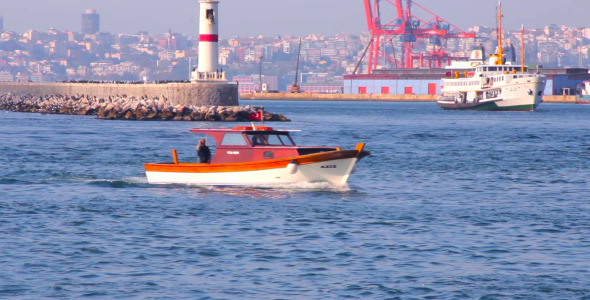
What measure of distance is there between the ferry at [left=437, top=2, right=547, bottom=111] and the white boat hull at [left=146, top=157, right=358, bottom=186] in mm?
73247

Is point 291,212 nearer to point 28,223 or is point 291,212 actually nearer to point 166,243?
point 166,243

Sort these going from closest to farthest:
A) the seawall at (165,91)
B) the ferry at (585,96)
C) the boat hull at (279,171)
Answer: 1. the boat hull at (279,171)
2. the seawall at (165,91)
3. the ferry at (585,96)

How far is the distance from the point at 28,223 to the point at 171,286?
6917 millimetres

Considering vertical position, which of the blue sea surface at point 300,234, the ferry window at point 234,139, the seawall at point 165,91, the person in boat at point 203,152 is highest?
the seawall at point 165,91

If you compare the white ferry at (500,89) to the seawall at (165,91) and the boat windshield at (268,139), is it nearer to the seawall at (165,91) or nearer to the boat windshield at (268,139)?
the seawall at (165,91)

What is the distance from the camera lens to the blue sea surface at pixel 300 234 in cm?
1458

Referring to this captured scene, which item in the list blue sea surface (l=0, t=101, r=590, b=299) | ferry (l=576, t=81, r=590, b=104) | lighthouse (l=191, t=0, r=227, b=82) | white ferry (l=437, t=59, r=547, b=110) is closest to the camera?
blue sea surface (l=0, t=101, r=590, b=299)

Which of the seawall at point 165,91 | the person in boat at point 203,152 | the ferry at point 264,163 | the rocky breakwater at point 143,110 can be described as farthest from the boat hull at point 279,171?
the seawall at point 165,91

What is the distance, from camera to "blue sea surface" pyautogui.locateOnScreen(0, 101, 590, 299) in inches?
574

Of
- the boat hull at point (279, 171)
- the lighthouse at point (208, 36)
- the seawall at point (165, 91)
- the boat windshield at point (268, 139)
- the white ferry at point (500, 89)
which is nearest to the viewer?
the boat hull at point (279, 171)

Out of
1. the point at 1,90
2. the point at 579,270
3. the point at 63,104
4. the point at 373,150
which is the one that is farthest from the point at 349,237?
the point at 1,90

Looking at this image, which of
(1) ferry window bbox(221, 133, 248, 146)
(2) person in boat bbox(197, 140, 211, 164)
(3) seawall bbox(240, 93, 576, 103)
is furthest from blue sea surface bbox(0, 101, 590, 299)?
(3) seawall bbox(240, 93, 576, 103)

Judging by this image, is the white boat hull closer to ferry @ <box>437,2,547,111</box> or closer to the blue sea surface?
the blue sea surface

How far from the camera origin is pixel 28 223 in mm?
20125
